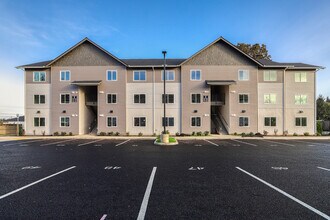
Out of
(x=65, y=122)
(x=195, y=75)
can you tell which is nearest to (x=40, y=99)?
(x=65, y=122)

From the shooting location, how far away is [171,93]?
2748 cm

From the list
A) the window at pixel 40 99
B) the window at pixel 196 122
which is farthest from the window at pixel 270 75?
the window at pixel 40 99

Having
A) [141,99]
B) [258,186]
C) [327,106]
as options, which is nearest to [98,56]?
[141,99]

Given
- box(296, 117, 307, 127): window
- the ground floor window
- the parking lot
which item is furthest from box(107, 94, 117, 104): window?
box(296, 117, 307, 127): window

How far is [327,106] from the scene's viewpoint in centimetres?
5916

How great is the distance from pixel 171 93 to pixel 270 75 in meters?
15.1

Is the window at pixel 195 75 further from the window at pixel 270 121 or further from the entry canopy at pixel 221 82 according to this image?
the window at pixel 270 121

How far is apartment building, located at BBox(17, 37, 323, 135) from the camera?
1075 inches

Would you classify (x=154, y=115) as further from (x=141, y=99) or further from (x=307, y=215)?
(x=307, y=215)

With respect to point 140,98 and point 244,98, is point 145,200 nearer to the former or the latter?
point 140,98

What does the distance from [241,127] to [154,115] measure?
12861mm

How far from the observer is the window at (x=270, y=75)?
27859 mm

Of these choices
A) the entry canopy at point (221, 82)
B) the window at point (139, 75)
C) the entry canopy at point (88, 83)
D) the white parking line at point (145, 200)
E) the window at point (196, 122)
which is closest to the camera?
the white parking line at point (145, 200)

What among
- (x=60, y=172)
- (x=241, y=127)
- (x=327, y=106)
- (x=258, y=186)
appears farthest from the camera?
(x=327, y=106)
